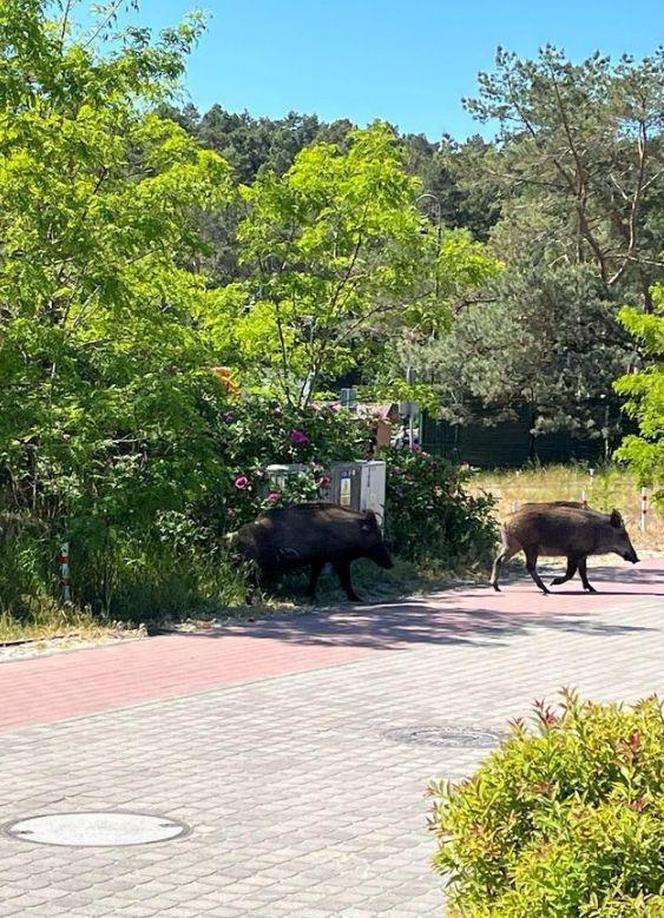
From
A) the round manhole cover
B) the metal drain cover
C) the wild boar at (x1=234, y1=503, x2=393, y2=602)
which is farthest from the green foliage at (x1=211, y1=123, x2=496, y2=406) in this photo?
the round manhole cover

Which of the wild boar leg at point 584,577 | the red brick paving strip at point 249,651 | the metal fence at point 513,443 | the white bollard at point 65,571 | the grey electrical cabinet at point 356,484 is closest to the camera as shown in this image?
the red brick paving strip at point 249,651

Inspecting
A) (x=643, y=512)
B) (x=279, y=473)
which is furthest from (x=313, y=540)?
(x=643, y=512)

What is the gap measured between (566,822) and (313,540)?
15431 mm

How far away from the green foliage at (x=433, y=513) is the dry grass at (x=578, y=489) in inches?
51.6

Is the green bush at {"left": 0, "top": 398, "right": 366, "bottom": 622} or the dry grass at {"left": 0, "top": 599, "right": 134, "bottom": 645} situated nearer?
the dry grass at {"left": 0, "top": 599, "right": 134, "bottom": 645}

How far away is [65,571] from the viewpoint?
16844mm

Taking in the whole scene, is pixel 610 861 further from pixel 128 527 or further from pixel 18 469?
pixel 18 469

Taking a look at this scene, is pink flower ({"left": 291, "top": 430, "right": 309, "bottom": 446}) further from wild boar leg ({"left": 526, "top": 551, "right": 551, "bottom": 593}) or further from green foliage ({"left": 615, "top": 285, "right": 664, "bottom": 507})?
green foliage ({"left": 615, "top": 285, "right": 664, "bottom": 507})

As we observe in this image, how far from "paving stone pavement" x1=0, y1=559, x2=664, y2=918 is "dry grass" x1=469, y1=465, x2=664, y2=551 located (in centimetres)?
1177

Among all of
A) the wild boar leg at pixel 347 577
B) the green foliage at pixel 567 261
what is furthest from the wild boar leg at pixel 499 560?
the green foliage at pixel 567 261

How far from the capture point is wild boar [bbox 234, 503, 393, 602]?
19344mm

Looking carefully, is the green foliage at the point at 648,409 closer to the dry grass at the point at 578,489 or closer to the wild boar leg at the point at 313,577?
the wild boar leg at the point at 313,577

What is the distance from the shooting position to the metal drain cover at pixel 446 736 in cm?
1044

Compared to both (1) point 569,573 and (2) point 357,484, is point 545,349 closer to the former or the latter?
(1) point 569,573
